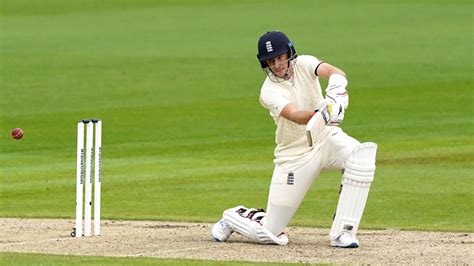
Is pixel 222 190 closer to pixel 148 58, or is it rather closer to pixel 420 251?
pixel 420 251

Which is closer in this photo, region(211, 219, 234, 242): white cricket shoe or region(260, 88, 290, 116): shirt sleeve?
region(260, 88, 290, 116): shirt sleeve

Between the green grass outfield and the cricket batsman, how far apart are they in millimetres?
1466

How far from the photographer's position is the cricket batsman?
34.4ft

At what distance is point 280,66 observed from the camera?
35.1 ft

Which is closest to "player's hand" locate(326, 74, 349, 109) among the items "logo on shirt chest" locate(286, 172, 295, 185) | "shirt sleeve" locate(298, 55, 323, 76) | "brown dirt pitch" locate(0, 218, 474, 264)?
"shirt sleeve" locate(298, 55, 323, 76)

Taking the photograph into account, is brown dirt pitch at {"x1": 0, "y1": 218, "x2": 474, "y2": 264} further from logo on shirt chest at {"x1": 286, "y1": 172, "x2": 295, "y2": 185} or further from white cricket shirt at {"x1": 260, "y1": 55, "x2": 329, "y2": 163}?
white cricket shirt at {"x1": 260, "y1": 55, "x2": 329, "y2": 163}

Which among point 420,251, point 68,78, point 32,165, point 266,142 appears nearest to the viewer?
point 420,251

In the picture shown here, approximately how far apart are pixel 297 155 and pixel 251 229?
0.70m

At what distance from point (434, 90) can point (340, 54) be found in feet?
17.7

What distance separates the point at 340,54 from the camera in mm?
31125

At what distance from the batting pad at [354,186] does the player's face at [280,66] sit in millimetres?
828

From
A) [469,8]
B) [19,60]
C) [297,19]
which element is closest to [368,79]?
[19,60]

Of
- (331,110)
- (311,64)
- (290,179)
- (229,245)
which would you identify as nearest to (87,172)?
(229,245)

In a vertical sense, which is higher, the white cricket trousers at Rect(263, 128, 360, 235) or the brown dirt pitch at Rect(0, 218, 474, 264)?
the white cricket trousers at Rect(263, 128, 360, 235)
